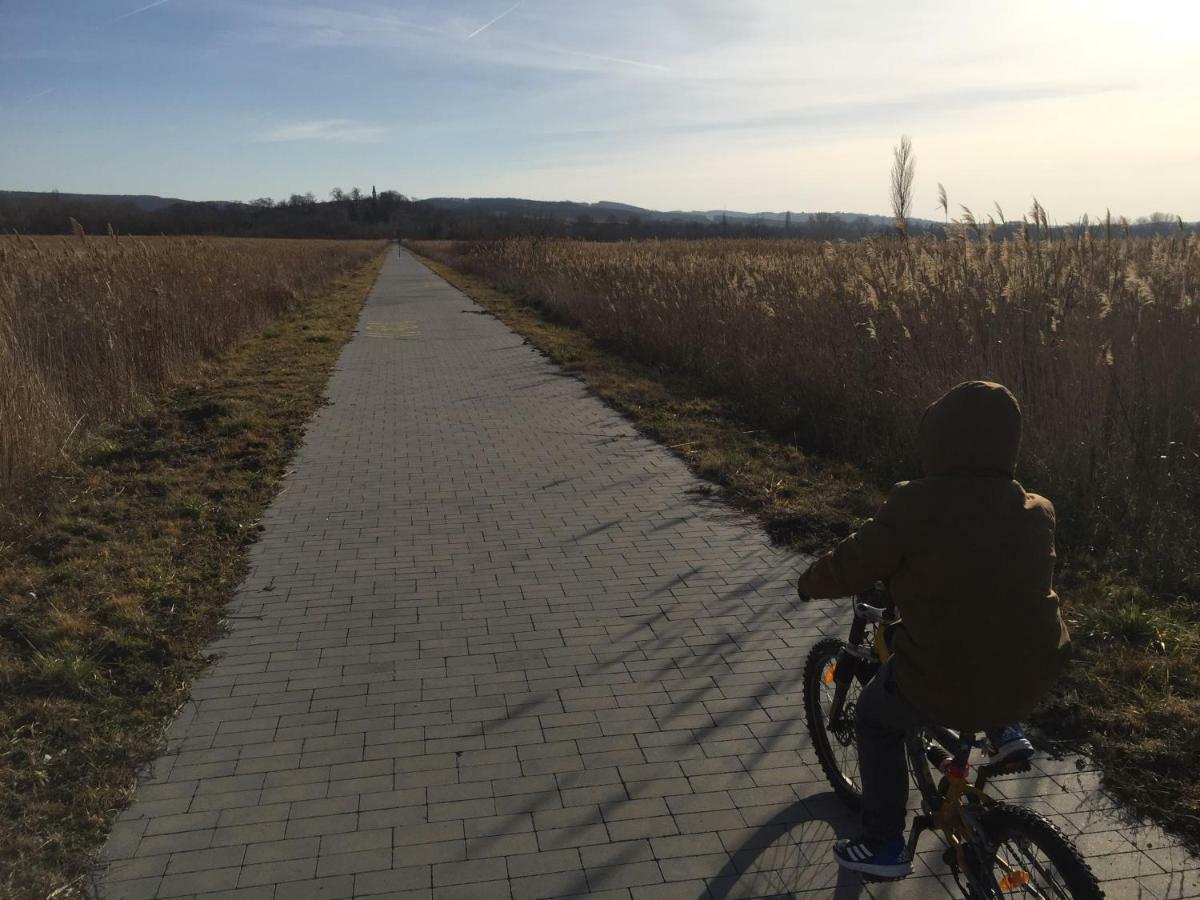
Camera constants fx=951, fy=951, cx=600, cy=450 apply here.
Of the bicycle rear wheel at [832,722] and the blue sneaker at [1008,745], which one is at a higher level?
the blue sneaker at [1008,745]

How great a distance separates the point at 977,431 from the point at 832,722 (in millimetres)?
1490

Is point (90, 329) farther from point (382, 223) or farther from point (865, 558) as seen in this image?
point (382, 223)

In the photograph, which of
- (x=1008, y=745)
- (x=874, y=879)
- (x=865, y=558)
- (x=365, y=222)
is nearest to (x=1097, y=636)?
(x=874, y=879)

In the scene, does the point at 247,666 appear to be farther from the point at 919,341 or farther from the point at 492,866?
the point at 919,341

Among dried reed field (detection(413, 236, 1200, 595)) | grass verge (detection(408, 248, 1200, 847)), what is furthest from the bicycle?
dried reed field (detection(413, 236, 1200, 595))

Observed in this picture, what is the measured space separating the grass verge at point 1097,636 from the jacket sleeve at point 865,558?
5.21 ft

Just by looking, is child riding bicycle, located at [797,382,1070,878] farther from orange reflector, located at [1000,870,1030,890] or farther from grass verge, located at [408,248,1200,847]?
grass verge, located at [408,248,1200,847]

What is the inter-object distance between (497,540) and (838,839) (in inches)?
142

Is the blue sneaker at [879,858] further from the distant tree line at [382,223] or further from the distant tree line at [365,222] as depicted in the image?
the distant tree line at [365,222]

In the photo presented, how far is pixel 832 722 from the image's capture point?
3.50m

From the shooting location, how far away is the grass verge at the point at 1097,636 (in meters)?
3.54

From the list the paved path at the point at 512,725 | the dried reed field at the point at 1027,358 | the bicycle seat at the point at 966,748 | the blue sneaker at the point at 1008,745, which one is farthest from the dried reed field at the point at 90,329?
the blue sneaker at the point at 1008,745

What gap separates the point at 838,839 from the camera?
323 centimetres

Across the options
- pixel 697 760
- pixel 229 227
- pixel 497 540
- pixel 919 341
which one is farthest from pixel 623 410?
pixel 229 227
